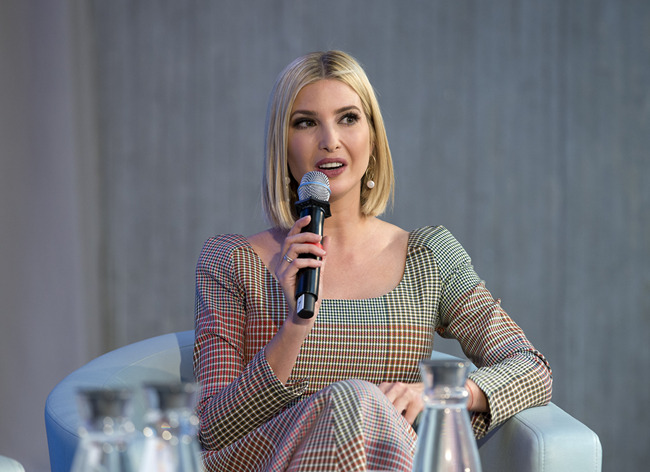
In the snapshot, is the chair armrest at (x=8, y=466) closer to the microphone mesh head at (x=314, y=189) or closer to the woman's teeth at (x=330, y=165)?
the microphone mesh head at (x=314, y=189)

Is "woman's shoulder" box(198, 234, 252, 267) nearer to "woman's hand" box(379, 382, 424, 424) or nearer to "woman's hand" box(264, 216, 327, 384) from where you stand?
"woman's hand" box(264, 216, 327, 384)

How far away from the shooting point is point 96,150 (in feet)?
9.89

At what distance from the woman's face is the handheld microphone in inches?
6.0

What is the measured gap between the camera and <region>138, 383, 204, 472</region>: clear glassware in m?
0.60

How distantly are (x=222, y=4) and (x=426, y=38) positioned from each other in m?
0.86

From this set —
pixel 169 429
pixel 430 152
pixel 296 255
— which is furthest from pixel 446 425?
pixel 430 152

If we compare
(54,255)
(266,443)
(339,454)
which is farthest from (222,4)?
(339,454)

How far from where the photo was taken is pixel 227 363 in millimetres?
1553

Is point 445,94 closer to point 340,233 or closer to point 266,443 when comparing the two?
point 340,233

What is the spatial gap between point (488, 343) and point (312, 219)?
0.52 meters

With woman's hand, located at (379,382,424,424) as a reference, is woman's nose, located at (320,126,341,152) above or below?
above

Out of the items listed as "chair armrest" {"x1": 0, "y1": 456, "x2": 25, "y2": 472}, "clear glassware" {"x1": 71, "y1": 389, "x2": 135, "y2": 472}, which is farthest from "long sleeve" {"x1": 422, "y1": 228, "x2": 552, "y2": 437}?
"clear glassware" {"x1": 71, "y1": 389, "x2": 135, "y2": 472}

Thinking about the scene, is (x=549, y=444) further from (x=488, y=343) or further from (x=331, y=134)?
(x=331, y=134)

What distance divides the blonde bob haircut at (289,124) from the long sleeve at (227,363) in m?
0.14
